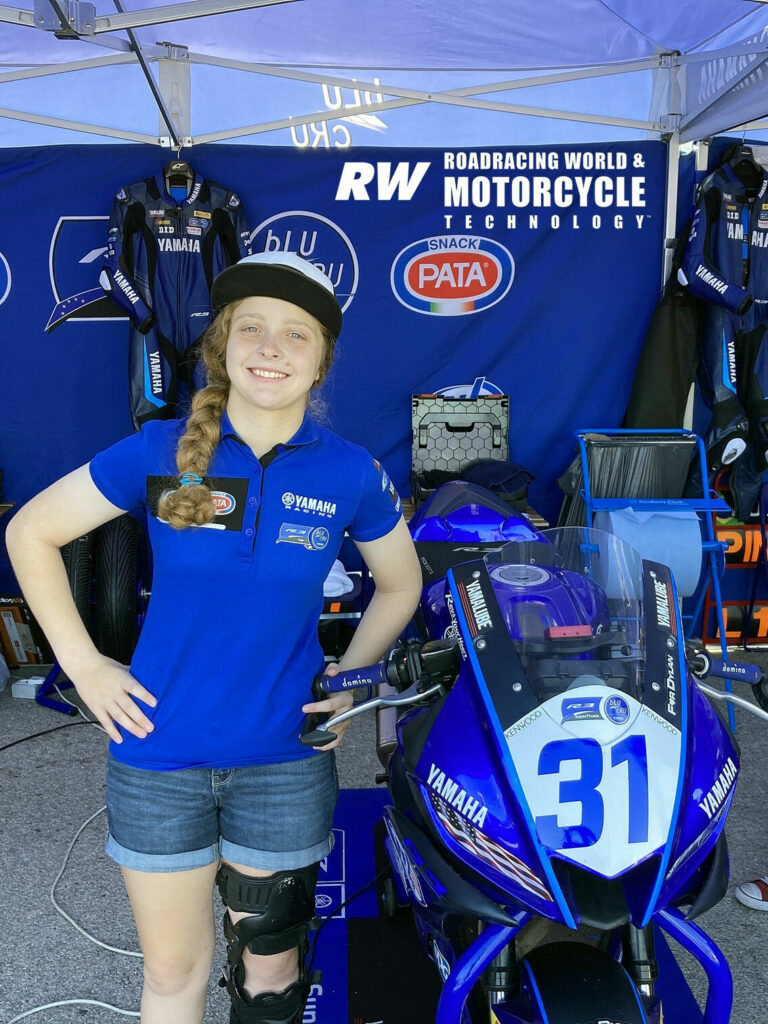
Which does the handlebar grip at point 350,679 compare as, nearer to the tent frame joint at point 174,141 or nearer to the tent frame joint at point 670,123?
the tent frame joint at point 174,141

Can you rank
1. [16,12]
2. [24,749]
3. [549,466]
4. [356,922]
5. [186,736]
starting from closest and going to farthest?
[186,736], [356,922], [16,12], [24,749], [549,466]

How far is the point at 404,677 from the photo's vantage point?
1458 millimetres

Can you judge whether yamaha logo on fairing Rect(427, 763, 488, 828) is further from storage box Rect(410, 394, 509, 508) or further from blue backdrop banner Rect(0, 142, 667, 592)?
blue backdrop banner Rect(0, 142, 667, 592)

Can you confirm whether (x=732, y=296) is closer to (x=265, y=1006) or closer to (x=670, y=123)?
(x=670, y=123)

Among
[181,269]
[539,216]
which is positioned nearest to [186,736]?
[181,269]

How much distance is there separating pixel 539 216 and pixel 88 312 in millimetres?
2340

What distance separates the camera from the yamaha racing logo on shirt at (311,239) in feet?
14.1

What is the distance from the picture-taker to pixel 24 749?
3463 millimetres

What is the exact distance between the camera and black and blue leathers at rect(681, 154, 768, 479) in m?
4.14

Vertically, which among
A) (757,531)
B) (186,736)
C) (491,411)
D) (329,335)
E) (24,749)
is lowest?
(24,749)

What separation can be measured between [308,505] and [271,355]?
259mm

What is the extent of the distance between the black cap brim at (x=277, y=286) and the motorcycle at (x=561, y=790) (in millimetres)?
519

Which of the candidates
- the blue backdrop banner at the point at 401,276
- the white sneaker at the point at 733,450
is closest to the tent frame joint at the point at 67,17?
the blue backdrop banner at the point at 401,276

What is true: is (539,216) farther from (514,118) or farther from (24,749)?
(24,749)
